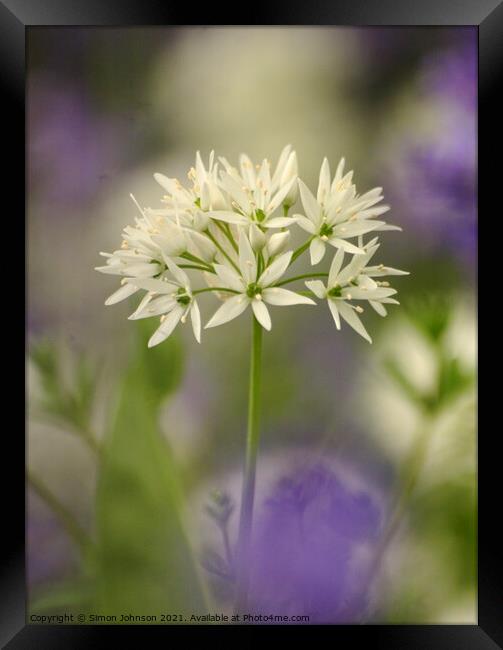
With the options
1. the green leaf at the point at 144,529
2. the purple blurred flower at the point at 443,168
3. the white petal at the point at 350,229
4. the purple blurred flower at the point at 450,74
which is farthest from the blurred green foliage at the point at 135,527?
the purple blurred flower at the point at 450,74

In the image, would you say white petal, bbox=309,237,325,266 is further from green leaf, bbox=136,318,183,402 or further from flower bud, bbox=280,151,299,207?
green leaf, bbox=136,318,183,402

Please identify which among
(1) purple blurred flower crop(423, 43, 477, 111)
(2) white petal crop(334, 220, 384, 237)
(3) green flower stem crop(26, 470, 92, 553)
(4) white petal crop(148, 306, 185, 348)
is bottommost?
(3) green flower stem crop(26, 470, 92, 553)

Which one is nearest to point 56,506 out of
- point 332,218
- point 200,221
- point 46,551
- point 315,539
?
point 46,551

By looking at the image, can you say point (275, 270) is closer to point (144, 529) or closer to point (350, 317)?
point (350, 317)

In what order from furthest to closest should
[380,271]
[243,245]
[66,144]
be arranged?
1. [66,144]
2. [380,271]
3. [243,245]

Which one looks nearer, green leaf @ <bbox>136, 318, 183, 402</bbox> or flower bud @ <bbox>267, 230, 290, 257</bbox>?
flower bud @ <bbox>267, 230, 290, 257</bbox>

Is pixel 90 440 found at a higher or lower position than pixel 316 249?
lower

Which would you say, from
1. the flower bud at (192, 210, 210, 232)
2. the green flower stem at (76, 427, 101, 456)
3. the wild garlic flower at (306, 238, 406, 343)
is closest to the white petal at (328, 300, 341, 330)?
the wild garlic flower at (306, 238, 406, 343)
